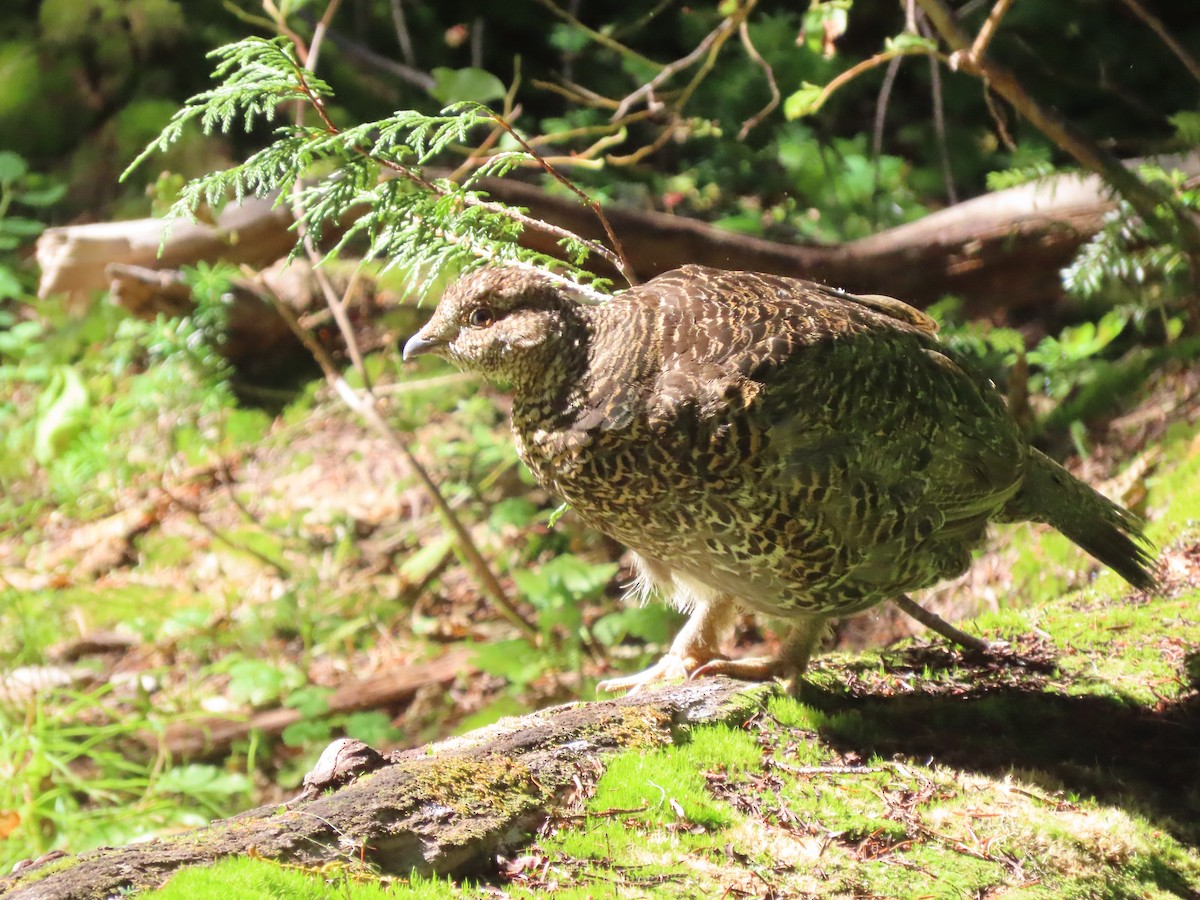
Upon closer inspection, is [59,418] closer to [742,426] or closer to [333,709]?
[333,709]

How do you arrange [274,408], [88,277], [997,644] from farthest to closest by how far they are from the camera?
[274,408] → [88,277] → [997,644]

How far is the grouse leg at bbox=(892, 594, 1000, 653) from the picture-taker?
3699 mm

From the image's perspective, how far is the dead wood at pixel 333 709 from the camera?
5.39 meters

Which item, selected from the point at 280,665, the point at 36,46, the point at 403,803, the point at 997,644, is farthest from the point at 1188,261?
the point at 36,46

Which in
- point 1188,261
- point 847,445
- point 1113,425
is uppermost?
point 1188,261

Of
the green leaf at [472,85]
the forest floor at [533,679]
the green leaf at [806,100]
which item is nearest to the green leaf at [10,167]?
the forest floor at [533,679]

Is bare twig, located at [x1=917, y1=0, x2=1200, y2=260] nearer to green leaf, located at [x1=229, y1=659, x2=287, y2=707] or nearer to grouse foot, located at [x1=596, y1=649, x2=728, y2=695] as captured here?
grouse foot, located at [x1=596, y1=649, x2=728, y2=695]

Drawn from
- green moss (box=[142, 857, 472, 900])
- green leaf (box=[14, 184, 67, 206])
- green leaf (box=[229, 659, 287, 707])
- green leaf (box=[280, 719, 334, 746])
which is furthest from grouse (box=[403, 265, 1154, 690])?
green leaf (box=[14, 184, 67, 206])

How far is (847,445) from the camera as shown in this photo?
3010mm

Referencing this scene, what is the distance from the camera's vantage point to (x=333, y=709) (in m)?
5.50

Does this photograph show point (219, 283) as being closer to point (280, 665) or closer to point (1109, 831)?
point (280, 665)

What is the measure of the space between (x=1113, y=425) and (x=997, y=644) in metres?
2.71

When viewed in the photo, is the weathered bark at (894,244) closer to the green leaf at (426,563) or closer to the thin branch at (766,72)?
the thin branch at (766,72)

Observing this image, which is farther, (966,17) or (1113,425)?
(966,17)
